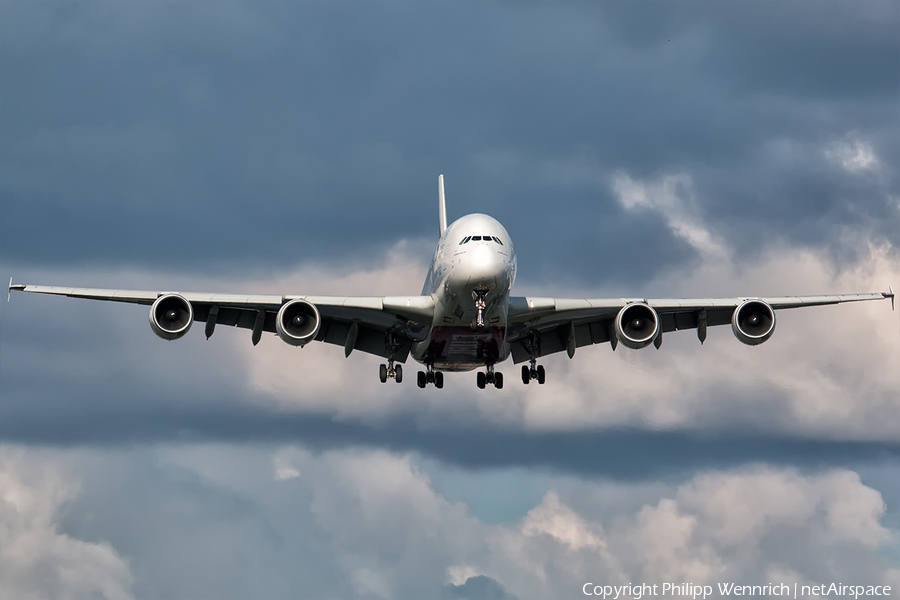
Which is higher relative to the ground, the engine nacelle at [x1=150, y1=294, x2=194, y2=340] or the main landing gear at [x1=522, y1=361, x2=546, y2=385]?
the main landing gear at [x1=522, y1=361, x2=546, y2=385]

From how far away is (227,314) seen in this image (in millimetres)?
48156

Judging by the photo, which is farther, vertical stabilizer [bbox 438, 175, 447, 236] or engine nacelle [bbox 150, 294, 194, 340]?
vertical stabilizer [bbox 438, 175, 447, 236]

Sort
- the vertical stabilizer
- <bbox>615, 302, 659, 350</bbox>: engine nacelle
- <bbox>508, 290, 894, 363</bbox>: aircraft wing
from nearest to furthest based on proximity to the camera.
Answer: <bbox>615, 302, 659, 350</bbox>: engine nacelle
<bbox>508, 290, 894, 363</bbox>: aircraft wing
the vertical stabilizer

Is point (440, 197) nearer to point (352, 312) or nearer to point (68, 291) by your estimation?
point (352, 312)

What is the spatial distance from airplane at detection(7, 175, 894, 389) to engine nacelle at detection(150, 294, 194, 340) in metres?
0.04

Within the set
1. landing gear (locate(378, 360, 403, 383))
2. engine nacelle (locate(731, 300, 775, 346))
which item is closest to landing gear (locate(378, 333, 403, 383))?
landing gear (locate(378, 360, 403, 383))

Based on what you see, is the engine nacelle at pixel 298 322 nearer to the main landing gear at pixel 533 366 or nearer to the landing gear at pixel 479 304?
the landing gear at pixel 479 304

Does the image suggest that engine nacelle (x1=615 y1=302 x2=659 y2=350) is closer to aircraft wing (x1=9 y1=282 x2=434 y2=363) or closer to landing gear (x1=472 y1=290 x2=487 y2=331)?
landing gear (x1=472 y1=290 x2=487 y2=331)

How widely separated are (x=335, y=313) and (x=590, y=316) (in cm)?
1060

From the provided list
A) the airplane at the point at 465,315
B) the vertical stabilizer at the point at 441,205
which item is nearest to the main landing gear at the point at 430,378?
the airplane at the point at 465,315

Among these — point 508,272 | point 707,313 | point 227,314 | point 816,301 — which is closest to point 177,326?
point 227,314

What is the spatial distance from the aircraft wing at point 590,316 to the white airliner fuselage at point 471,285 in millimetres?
1762

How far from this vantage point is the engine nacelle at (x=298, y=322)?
144 feet

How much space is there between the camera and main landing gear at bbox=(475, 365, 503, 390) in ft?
173
